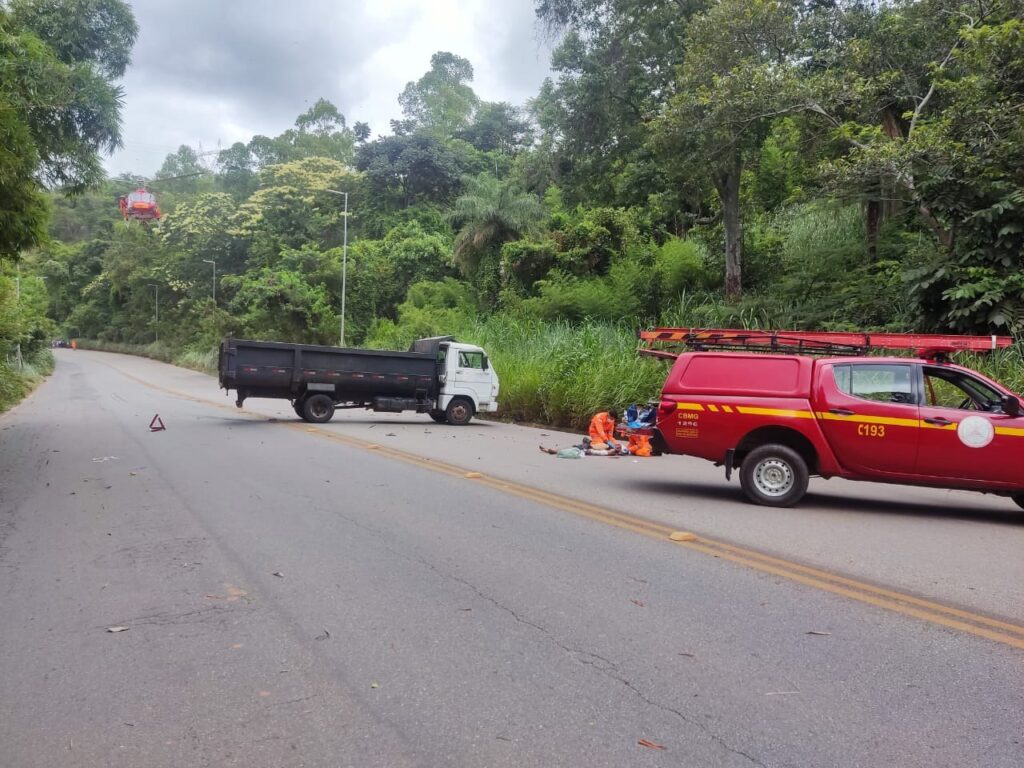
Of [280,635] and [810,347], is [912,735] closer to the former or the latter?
[280,635]

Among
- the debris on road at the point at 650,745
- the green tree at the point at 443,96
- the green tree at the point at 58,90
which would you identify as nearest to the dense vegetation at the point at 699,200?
the green tree at the point at 58,90

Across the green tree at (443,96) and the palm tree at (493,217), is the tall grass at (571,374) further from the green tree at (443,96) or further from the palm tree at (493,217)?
the green tree at (443,96)

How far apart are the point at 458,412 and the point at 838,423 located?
1272cm

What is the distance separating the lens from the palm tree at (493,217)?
3456cm

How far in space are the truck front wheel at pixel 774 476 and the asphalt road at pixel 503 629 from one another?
0.29m

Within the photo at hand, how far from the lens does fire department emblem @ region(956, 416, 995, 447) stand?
7.70 metres

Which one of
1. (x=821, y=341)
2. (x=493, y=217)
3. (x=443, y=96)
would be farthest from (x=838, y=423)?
(x=443, y=96)

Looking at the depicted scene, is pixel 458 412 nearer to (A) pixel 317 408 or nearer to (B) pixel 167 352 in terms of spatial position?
(A) pixel 317 408

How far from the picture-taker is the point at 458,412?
786 inches

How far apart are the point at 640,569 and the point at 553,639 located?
5.23 feet

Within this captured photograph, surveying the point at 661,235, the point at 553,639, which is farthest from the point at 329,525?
the point at 661,235

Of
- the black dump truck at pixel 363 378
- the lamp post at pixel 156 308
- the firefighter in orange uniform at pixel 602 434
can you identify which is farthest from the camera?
the lamp post at pixel 156 308

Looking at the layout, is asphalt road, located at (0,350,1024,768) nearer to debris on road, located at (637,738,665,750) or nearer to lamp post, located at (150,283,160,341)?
debris on road, located at (637,738,665,750)

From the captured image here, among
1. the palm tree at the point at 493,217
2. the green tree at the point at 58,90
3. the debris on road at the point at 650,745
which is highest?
the palm tree at the point at 493,217
